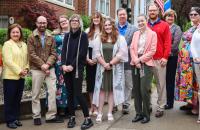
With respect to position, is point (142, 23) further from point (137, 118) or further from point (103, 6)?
point (103, 6)

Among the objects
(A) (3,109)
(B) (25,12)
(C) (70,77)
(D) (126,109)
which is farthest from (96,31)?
(B) (25,12)

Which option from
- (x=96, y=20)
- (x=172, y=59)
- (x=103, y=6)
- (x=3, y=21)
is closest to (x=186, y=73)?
(x=172, y=59)

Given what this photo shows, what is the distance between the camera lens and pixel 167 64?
29.1ft

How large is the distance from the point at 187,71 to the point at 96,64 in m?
1.77

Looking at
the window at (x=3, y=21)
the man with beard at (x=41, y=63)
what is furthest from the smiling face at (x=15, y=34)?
the window at (x=3, y=21)

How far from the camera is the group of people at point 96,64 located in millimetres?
7492

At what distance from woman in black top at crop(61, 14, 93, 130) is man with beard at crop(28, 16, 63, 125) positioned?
0.35 metres

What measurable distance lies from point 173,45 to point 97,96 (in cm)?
206

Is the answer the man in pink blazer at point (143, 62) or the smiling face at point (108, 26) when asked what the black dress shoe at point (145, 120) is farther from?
the smiling face at point (108, 26)

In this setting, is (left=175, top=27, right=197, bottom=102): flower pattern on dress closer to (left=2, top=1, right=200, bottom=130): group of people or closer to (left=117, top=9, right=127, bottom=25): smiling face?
(left=2, top=1, right=200, bottom=130): group of people

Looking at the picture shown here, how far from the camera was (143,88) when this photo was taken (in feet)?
25.0

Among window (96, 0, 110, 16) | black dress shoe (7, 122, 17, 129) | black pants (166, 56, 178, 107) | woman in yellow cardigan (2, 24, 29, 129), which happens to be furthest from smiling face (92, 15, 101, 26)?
window (96, 0, 110, 16)

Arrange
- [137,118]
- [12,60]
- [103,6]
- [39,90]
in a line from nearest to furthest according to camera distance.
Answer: [12,60], [39,90], [137,118], [103,6]

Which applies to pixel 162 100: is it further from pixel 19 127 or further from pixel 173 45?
pixel 19 127
